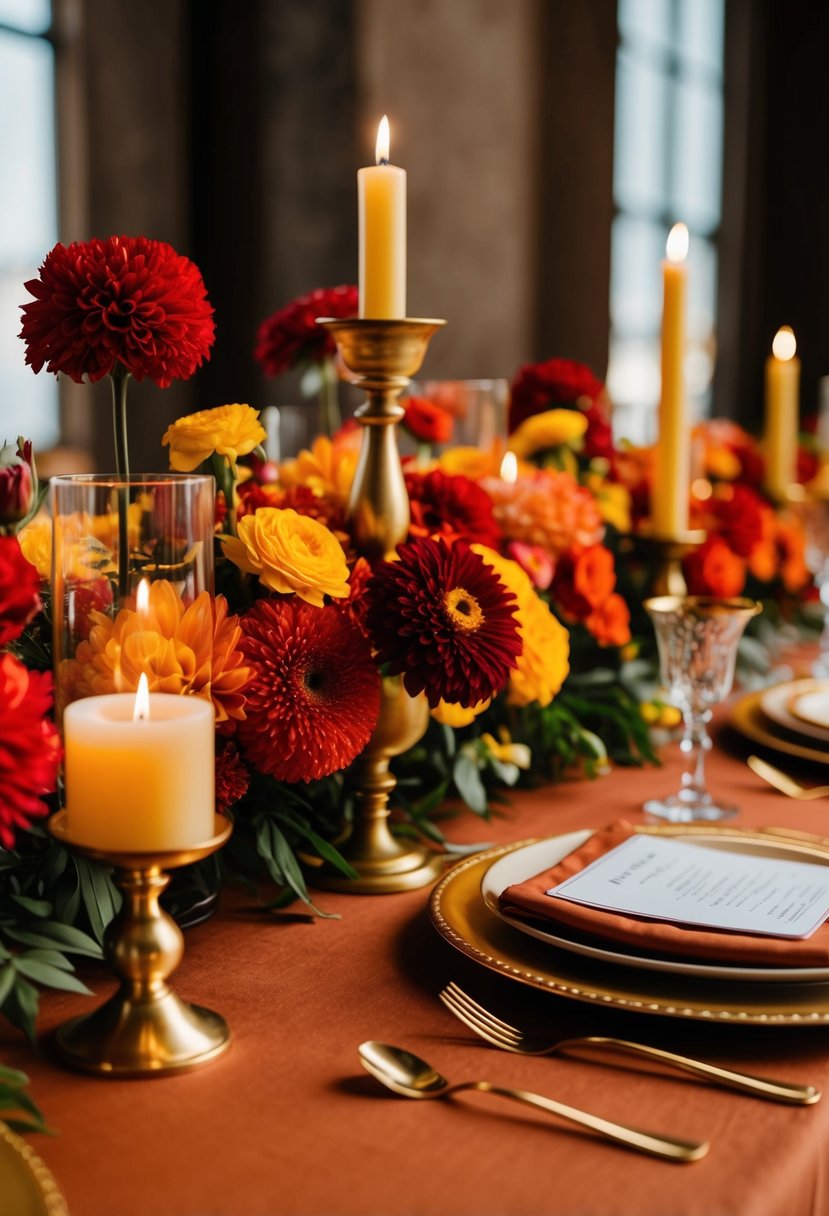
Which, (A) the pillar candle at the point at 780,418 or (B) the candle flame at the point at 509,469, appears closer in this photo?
(B) the candle flame at the point at 509,469

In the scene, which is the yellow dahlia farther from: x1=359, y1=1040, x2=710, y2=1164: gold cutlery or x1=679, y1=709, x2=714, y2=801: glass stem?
x1=679, y1=709, x2=714, y2=801: glass stem

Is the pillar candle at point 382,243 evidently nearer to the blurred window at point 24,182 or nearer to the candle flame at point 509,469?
the candle flame at point 509,469

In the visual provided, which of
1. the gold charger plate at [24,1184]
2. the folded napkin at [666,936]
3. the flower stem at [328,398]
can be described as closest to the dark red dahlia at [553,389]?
the flower stem at [328,398]

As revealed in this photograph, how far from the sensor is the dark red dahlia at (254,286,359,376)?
108 cm

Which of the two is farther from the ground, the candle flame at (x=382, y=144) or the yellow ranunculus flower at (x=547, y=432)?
the candle flame at (x=382, y=144)

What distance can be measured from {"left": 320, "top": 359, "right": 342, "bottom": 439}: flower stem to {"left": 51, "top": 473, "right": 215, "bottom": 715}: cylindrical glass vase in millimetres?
522

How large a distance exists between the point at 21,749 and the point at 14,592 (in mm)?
70

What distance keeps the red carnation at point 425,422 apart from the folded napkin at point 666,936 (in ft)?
1.98

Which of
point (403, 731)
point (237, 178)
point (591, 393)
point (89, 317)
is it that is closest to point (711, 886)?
point (403, 731)

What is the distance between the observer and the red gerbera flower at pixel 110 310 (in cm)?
70

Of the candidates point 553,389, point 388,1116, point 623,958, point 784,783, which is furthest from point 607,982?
point 553,389

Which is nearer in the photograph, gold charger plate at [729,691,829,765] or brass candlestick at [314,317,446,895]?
brass candlestick at [314,317,446,895]

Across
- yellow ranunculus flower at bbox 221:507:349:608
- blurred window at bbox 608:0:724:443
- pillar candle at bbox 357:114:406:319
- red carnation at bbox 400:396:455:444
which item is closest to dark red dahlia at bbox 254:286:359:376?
red carnation at bbox 400:396:455:444

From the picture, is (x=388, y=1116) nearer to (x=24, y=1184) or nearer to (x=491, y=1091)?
(x=491, y=1091)
